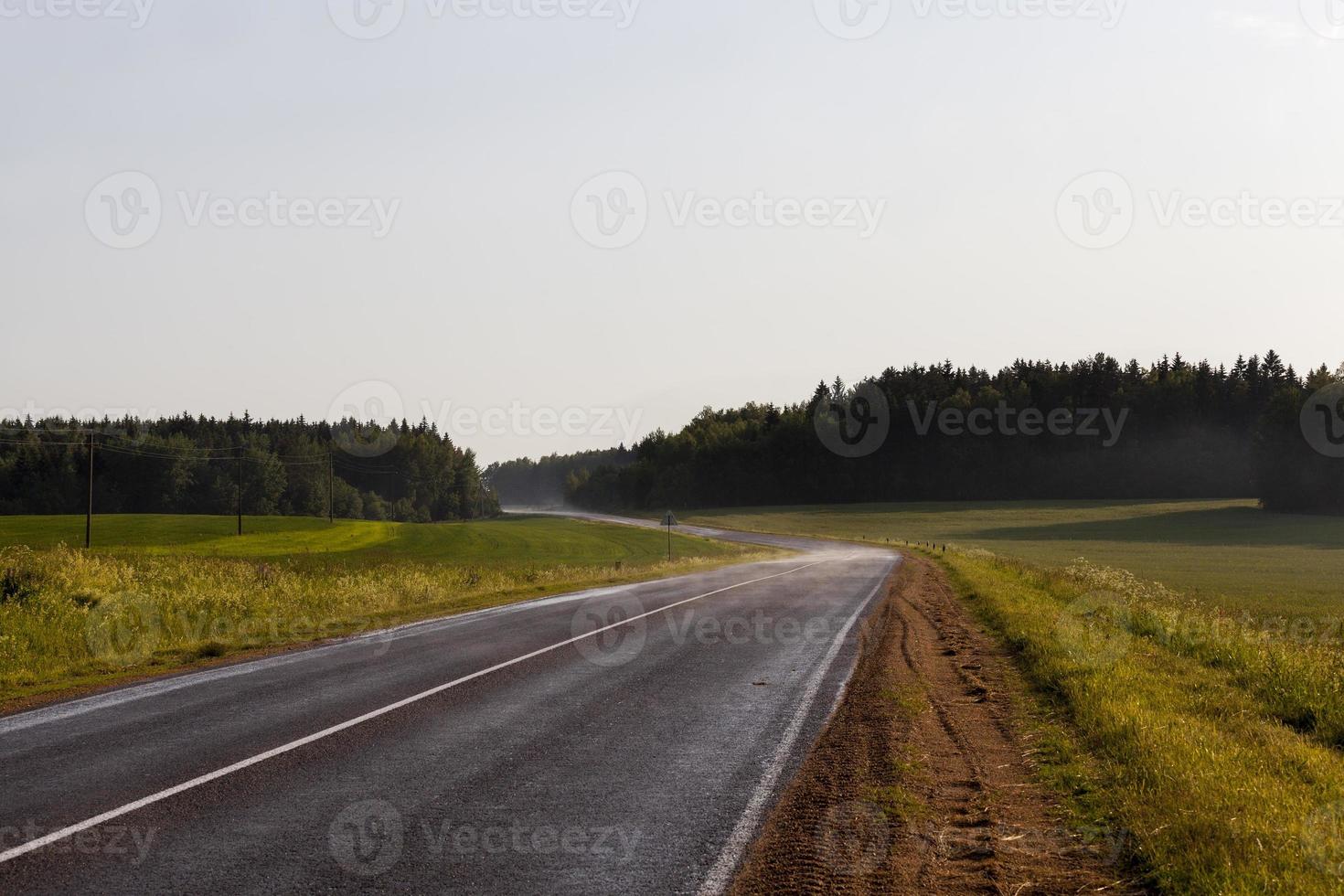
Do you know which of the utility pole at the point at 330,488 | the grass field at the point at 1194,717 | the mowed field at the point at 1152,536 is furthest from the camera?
the utility pole at the point at 330,488

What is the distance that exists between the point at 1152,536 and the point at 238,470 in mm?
89330

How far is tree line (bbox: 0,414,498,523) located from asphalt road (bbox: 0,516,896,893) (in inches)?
2944

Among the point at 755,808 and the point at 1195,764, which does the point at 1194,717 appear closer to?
the point at 1195,764

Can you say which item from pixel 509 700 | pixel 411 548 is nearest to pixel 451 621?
pixel 509 700

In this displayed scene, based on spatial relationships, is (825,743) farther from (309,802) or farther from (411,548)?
(411,548)

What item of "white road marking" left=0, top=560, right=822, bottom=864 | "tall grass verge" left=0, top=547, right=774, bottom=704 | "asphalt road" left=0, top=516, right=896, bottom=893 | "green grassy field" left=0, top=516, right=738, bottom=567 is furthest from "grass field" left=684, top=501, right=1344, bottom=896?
"green grassy field" left=0, top=516, right=738, bottom=567

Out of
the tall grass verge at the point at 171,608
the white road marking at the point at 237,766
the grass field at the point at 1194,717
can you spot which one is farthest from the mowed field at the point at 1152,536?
the tall grass verge at the point at 171,608

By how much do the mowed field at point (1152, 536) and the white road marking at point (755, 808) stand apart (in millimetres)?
20279

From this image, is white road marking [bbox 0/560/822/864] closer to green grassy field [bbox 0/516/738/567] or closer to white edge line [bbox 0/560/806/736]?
white edge line [bbox 0/560/806/736]

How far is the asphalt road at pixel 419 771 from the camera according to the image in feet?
19.1

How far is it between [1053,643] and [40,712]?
13.5m

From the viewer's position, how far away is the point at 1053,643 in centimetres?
1436

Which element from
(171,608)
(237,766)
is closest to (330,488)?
(171,608)

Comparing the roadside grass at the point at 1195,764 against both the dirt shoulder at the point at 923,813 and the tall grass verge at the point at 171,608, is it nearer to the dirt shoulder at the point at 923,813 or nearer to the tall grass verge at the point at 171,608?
the dirt shoulder at the point at 923,813
